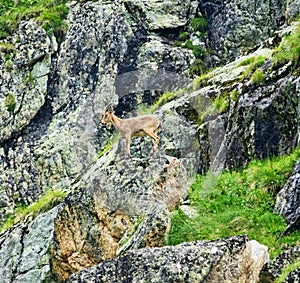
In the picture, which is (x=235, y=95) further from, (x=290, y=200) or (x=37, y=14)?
(x=37, y=14)

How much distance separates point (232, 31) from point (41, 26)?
7.79 meters

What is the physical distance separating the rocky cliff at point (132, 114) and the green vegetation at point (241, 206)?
338 millimetres

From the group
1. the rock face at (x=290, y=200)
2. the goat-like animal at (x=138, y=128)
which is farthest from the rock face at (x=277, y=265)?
the goat-like animal at (x=138, y=128)

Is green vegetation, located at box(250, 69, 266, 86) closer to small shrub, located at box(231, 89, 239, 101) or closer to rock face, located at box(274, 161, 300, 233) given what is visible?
small shrub, located at box(231, 89, 239, 101)

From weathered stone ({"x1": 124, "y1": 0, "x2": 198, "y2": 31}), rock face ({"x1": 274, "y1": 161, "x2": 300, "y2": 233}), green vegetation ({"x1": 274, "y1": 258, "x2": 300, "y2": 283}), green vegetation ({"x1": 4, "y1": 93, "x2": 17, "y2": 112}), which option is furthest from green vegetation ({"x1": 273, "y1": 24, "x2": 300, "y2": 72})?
Result: green vegetation ({"x1": 4, "y1": 93, "x2": 17, "y2": 112})

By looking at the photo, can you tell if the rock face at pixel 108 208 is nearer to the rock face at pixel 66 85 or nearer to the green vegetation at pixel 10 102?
the rock face at pixel 66 85

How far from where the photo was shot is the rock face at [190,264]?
40.9 feet

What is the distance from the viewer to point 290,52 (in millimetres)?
20875

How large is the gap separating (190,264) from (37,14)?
76.3 feet

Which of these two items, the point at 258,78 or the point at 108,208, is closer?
the point at 108,208

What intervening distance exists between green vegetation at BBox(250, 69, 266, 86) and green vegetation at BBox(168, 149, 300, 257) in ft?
7.67

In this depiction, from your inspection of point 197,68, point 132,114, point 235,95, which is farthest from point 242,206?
point 197,68

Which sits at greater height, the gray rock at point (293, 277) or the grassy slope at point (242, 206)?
the gray rock at point (293, 277)

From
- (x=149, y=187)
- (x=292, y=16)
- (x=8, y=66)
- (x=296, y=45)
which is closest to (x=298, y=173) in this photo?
(x=149, y=187)
